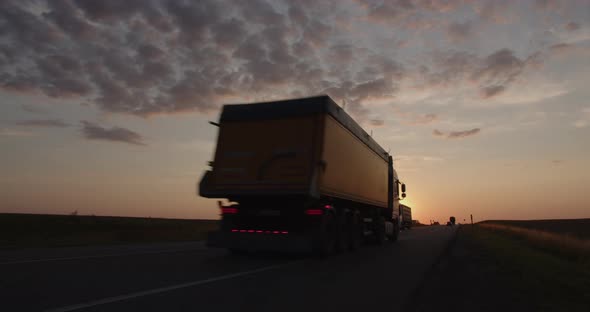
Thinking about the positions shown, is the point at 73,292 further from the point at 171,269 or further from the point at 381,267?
the point at 381,267

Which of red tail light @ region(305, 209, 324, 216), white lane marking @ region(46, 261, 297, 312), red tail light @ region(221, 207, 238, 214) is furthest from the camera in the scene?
red tail light @ region(221, 207, 238, 214)

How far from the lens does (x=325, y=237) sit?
12.5 m

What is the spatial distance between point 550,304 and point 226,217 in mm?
8273

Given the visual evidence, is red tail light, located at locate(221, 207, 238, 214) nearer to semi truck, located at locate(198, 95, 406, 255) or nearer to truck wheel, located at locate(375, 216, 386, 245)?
semi truck, located at locate(198, 95, 406, 255)

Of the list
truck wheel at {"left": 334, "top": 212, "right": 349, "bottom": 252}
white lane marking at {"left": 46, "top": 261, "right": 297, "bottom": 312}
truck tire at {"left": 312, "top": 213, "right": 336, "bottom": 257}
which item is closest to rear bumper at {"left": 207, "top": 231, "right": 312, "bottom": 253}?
truck tire at {"left": 312, "top": 213, "right": 336, "bottom": 257}

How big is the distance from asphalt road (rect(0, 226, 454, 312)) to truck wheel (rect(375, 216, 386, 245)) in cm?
760

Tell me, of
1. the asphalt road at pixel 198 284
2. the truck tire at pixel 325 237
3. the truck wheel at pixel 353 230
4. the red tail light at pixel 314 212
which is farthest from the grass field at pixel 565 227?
the asphalt road at pixel 198 284

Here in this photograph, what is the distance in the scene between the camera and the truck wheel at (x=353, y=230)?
1505 centimetres

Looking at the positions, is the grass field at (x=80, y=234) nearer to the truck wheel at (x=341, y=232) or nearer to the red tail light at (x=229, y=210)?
the red tail light at (x=229, y=210)

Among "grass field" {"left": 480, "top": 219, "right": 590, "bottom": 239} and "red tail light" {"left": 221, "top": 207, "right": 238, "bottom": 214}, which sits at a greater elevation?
"grass field" {"left": 480, "top": 219, "right": 590, "bottom": 239}

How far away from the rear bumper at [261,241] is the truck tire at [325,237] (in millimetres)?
323

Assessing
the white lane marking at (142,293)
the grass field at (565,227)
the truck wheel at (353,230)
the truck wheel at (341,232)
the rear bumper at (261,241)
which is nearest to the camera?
the white lane marking at (142,293)

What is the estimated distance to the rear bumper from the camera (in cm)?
1174

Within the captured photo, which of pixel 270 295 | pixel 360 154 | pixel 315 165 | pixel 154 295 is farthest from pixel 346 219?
pixel 154 295
